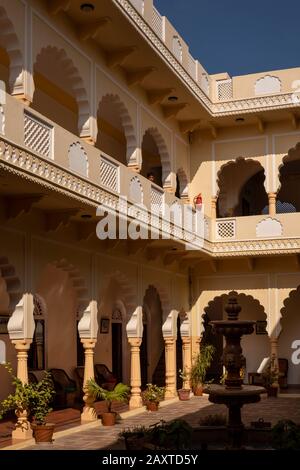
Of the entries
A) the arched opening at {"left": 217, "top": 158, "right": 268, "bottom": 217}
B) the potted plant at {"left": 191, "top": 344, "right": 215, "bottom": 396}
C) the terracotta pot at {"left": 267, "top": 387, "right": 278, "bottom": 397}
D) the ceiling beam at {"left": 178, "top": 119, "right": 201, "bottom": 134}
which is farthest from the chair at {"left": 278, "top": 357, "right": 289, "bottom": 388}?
the ceiling beam at {"left": 178, "top": 119, "right": 201, "bottom": 134}

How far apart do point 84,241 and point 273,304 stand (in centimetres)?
710

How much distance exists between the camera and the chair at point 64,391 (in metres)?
15.5

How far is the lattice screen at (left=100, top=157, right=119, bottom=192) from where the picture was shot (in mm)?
12784

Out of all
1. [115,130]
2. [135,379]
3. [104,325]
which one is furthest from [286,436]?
[115,130]

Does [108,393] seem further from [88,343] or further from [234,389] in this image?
[234,389]

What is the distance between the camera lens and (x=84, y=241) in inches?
558

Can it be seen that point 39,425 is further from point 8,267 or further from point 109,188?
point 109,188

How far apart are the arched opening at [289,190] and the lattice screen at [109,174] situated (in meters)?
10.3

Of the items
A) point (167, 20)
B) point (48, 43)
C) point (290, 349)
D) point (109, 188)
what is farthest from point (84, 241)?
point (290, 349)

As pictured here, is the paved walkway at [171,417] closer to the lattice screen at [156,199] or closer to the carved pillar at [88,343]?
the carved pillar at [88,343]

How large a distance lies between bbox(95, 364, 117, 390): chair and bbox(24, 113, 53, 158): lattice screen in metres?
7.77

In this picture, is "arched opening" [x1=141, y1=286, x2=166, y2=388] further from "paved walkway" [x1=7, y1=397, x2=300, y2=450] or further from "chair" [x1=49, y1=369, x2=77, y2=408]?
"chair" [x1=49, y1=369, x2=77, y2=408]

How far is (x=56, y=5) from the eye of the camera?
1188cm

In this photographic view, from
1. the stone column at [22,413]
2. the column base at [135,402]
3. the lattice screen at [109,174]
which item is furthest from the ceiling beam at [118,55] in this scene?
the column base at [135,402]
